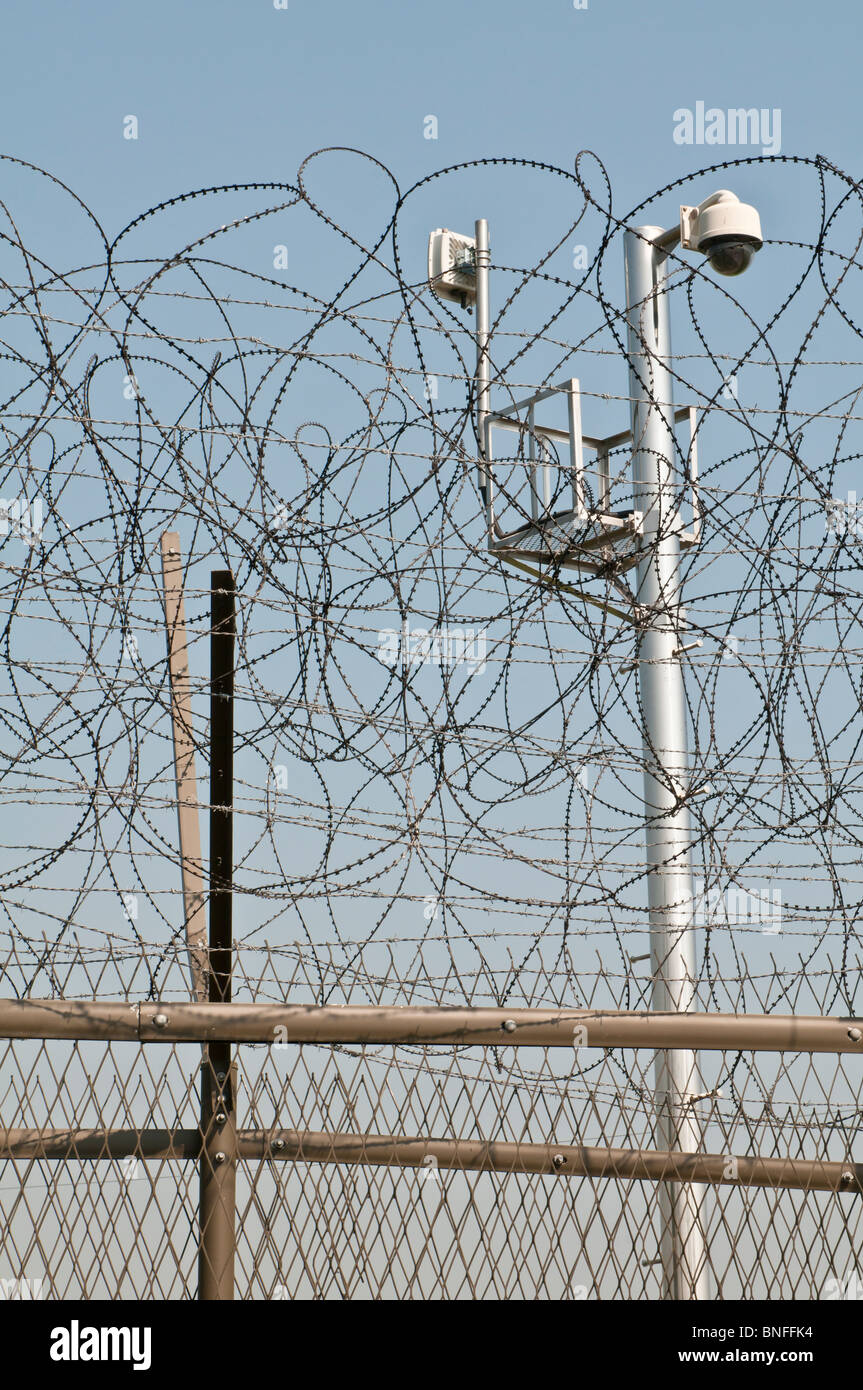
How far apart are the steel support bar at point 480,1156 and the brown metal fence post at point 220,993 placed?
0.09 meters

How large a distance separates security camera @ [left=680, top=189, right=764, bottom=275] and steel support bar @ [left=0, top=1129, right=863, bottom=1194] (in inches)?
189

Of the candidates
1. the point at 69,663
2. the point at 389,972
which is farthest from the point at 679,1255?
the point at 69,663

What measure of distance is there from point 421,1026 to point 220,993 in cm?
52

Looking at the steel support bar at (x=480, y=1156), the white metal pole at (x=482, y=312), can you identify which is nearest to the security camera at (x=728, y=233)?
the white metal pole at (x=482, y=312)

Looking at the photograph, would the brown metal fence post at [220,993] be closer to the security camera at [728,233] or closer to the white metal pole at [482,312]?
the white metal pole at [482,312]

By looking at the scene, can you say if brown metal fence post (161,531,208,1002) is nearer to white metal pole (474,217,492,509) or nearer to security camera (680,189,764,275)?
white metal pole (474,217,492,509)

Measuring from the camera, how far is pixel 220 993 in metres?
4.14

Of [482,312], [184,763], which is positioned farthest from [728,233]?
[184,763]

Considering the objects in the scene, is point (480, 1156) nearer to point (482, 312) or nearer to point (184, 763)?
point (184, 763)

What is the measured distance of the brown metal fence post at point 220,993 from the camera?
4.08 meters

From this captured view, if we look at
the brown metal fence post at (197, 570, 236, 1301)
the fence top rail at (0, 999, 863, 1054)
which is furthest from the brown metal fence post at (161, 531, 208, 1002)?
the fence top rail at (0, 999, 863, 1054)
